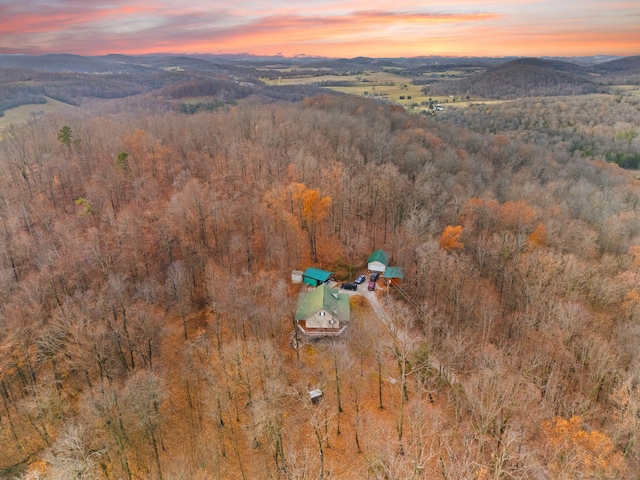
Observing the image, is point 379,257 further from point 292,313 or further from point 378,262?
point 292,313

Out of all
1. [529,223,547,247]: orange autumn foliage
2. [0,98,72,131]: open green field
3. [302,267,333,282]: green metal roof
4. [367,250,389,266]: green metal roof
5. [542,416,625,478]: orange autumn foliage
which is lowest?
[542,416,625,478]: orange autumn foliage

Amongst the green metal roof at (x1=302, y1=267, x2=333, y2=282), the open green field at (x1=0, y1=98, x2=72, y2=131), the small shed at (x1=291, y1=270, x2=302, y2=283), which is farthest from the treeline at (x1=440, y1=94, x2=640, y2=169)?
the open green field at (x1=0, y1=98, x2=72, y2=131)

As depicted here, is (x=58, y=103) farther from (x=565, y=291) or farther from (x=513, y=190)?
(x=565, y=291)

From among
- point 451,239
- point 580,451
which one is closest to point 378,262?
point 451,239

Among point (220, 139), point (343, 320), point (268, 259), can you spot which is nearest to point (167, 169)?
point (220, 139)

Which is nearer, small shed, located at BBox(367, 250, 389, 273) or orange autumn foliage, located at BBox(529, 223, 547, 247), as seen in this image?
orange autumn foliage, located at BBox(529, 223, 547, 247)

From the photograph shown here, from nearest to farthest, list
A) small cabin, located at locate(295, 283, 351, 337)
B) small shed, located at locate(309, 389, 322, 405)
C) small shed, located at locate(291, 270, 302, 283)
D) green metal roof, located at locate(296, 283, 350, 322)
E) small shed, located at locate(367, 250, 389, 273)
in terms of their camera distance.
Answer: small shed, located at locate(309, 389, 322, 405) < small cabin, located at locate(295, 283, 351, 337) < green metal roof, located at locate(296, 283, 350, 322) < small shed, located at locate(291, 270, 302, 283) < small shed, located at locate(367, 250, 389, 273)

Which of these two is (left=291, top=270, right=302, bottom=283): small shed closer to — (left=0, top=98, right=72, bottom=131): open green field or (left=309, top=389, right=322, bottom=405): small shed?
(left=309, top=389, right=322, bottom=405): small shed
